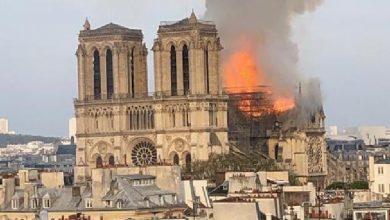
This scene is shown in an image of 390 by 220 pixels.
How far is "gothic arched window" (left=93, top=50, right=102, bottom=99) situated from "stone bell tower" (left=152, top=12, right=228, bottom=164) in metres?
6.14

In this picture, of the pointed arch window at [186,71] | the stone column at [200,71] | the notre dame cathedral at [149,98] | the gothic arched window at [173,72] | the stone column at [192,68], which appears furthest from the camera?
the gothic arched window at [173,72]

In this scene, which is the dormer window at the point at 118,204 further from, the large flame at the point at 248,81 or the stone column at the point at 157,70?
the large flame at the point at 248,81

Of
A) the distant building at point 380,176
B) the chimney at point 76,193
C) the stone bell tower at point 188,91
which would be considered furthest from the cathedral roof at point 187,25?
the chimney at point 76,193

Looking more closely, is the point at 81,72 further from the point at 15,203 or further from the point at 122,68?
the point at 15,203

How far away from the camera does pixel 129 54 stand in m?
160

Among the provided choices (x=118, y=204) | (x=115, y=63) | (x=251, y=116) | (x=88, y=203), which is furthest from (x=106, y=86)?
(x=118, y=204)

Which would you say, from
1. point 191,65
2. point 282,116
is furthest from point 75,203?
point 282,116

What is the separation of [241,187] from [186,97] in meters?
66.8

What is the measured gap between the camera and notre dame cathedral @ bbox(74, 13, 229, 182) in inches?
6152

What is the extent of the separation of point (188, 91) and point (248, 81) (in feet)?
47.8

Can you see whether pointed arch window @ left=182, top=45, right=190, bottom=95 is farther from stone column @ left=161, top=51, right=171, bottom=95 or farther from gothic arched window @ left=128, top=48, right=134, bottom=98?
gothic arched window @ left=128, top=48, right=134, bottom=98

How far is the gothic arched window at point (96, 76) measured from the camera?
161000mm

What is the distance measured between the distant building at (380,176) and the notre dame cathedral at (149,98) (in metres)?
21.9

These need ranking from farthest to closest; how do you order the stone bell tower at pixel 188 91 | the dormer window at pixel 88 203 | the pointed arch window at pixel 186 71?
1. the pointed arch window at pixel 186 71
2. the stone bell tower at pixel 188 91
3. the dormer window at pixel 88 203
